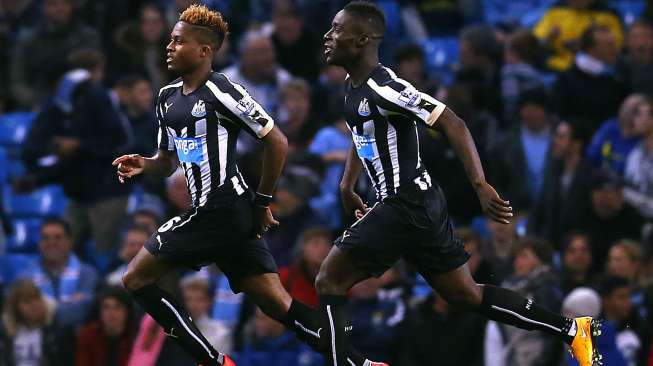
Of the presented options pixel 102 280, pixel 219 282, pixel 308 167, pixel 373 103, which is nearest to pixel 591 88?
pixel 308 167

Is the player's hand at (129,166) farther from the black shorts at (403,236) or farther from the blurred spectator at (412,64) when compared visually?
the blurred spectator at (412,64)

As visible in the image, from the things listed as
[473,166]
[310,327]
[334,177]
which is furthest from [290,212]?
[473,166]

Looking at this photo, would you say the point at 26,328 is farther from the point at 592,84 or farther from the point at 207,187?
the point at 592,84

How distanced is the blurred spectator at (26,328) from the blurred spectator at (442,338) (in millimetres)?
2858

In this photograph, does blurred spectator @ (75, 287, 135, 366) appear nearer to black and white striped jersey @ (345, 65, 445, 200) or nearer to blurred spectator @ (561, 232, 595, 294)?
blurred spectator @ (561, 232, 595, 294)

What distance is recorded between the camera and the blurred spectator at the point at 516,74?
545 inches

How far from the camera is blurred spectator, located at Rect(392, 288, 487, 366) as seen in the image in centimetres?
Result: 1143

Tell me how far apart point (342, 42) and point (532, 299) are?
3.11 m

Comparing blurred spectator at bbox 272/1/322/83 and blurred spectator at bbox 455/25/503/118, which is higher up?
blurred spectator at bbox 455/25/503/118

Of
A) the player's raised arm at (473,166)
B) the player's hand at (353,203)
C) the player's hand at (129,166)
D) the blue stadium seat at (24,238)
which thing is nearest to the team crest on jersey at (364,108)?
the player's raised arm at (473,166)

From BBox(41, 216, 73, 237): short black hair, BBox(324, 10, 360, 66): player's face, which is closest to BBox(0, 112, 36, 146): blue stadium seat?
BBox(41, 216, 73, 237): short black hair

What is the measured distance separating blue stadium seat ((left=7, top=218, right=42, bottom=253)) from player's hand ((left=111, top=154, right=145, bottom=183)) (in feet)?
19.3

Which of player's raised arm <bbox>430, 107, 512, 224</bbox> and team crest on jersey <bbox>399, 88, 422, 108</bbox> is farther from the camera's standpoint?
team crest on jersey <bbox>399, 88, 422, 108</bbox>

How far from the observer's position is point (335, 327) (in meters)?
8.79
